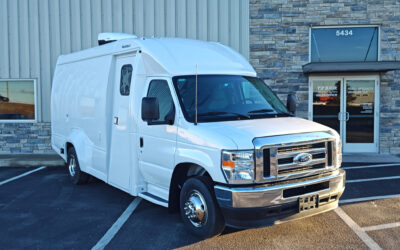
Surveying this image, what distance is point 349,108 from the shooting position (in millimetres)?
11789

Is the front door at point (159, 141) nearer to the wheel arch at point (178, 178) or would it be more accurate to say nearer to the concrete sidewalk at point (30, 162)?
the wheel arch at point (178, 178)

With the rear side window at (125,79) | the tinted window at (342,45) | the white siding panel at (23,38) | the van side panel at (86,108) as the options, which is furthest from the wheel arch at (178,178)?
the white siding panel at (23,38)

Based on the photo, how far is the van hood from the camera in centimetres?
448

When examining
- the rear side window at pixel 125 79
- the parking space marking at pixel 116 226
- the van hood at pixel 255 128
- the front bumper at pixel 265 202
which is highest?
the rear side window at pixel 125 79

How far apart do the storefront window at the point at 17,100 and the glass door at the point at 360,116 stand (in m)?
9.49

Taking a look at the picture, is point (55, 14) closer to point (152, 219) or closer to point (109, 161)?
point (109, 161)

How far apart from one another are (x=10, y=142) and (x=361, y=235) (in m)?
10.8

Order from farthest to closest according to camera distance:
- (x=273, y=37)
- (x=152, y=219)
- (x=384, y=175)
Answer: (x=273, y=37)
(x=384, y=175)
(x=152, y=219)

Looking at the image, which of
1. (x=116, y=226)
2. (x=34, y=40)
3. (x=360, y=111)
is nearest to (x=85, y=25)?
(x=34, y=40)

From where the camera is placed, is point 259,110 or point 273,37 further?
point 273,37

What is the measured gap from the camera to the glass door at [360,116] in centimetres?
1168

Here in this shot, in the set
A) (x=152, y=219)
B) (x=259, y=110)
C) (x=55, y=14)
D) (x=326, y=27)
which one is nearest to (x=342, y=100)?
(x=326, y=27)

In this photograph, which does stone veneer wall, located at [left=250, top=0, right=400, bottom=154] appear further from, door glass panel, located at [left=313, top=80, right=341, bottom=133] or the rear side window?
the rear side window

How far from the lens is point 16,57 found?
1220 cm
